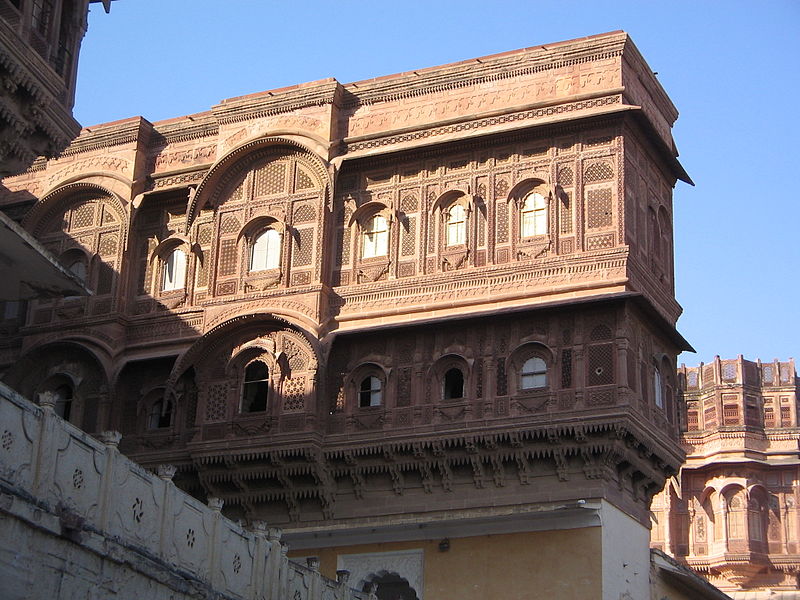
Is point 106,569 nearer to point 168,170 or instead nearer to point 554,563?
point 554,563

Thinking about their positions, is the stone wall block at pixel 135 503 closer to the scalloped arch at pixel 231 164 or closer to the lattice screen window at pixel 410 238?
the lattice screen window at pixel 410 238

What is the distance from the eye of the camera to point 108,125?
29.5 m

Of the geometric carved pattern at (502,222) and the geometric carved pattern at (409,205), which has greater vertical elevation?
the geometric carved pattern at (409,205)

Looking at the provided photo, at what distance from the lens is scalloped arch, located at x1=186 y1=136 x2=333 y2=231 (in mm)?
27469

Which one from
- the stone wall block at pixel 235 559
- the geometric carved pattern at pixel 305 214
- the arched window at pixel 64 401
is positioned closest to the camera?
the stone wall block at pixel 235 559

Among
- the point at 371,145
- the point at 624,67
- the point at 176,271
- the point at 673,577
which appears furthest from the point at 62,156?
the point at 673,577

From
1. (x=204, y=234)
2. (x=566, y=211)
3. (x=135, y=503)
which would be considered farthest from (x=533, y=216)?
(x=135, y=503)

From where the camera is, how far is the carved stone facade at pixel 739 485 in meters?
44.3

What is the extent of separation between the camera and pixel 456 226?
26.5 m

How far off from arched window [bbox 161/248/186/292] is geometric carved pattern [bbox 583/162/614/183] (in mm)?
7944

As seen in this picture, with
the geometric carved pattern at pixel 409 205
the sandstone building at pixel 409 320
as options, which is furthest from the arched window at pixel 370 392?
the geometric carved pattern at pixel 409 205

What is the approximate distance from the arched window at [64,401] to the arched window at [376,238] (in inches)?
249

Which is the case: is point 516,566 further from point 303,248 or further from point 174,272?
point 174,272

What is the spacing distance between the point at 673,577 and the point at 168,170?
12221 millimetres
